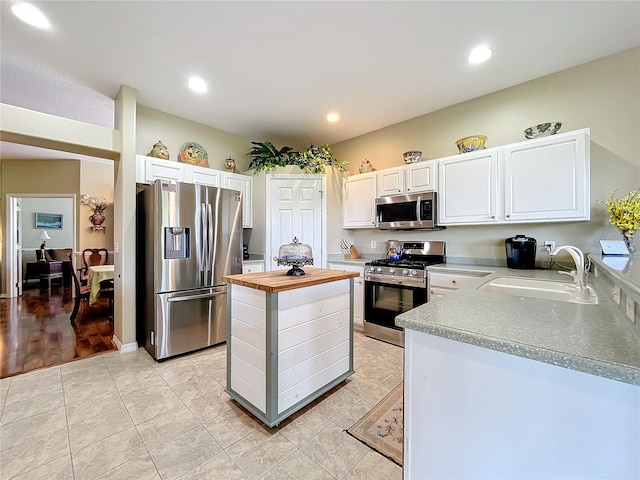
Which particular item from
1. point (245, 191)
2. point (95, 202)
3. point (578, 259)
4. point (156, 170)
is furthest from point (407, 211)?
point (95, 202)

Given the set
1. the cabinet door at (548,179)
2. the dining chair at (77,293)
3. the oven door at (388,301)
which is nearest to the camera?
the cabinet door at (548,179)

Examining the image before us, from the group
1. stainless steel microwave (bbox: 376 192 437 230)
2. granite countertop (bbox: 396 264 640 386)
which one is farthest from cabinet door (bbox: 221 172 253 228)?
granite countertop (bbox: 396 264 640 386)

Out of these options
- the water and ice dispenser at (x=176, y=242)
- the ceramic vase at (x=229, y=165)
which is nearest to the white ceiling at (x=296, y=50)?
the ceramic vase at (x=229, y=165)

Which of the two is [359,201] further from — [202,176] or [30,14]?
[30,14]

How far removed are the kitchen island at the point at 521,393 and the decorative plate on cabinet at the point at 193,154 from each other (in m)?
3.45

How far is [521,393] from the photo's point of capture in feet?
2.61

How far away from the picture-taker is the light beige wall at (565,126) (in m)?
2.32

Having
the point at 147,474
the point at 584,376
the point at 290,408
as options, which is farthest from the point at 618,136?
the point at 147,474

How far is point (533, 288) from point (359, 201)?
2267 millimetres

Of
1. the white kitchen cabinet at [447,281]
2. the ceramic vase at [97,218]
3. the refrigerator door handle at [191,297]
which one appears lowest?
the refrigerator door handle at [191,297]

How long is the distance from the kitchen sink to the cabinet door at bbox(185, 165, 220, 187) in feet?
10.7

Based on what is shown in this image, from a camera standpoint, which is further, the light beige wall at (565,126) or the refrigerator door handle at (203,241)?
the refrigerator door handle at (203,241)

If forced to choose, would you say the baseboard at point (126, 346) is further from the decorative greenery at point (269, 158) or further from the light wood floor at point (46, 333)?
the decorative greenery at point (269, 158)

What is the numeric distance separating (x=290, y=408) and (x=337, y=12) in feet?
9.05
